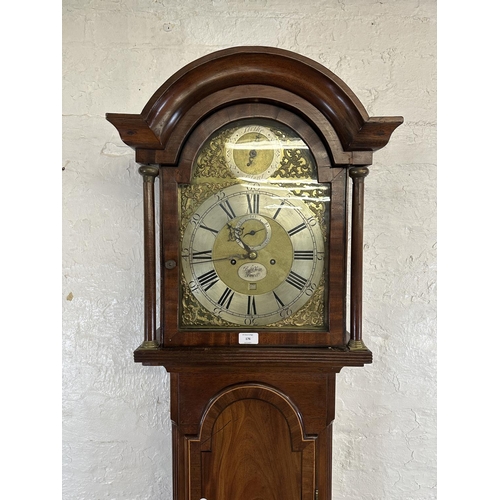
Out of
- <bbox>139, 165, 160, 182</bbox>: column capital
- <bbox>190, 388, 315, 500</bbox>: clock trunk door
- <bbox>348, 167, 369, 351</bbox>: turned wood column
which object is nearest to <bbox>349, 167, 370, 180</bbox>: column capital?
<bbox>348, 167, 369, 351</bbox>: turned wood column

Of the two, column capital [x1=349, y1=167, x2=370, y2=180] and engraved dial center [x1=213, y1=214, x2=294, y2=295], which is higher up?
column capital [x1=349, y1=167, x2=370, y2=180]

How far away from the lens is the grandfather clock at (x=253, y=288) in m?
1.05

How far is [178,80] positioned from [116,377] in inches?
35.4

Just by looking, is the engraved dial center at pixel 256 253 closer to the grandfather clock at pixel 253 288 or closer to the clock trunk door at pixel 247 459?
the grandfather clock at pixel 253 288

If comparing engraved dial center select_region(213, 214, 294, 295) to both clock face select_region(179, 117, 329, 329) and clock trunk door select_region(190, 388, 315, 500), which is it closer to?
clock face select_region(179, 117, 329, 329)

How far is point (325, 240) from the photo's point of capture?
106 cm

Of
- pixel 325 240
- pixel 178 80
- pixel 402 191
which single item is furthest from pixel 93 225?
pixel 402 191

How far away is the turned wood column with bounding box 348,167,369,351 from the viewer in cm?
105

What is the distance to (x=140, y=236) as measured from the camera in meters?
1.34

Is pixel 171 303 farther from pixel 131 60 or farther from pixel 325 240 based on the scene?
pixel 131 60

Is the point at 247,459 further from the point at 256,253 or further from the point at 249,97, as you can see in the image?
the point at 249,97

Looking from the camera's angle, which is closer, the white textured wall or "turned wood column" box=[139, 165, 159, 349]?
"turned wood column" box=[139, 165, 159, 349]

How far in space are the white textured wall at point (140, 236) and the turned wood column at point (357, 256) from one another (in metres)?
0.28

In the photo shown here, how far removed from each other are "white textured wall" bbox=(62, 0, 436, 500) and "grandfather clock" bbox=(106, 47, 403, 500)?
0.98 ft
